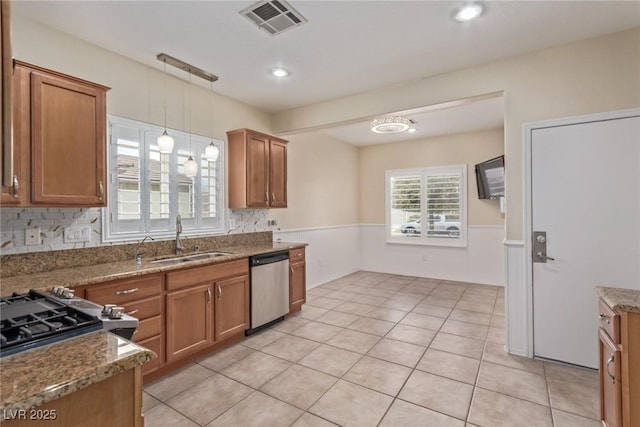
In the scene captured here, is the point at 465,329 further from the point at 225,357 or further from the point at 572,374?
the point at 225,357

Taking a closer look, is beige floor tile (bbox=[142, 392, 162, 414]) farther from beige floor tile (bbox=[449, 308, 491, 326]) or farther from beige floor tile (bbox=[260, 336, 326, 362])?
beige floor tile (bbox=[449, 308, 491, 326])

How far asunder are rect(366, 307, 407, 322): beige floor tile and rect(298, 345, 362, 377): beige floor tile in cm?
104

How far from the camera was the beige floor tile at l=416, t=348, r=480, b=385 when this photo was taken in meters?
2.56

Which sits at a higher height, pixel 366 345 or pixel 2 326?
pixel 2 326

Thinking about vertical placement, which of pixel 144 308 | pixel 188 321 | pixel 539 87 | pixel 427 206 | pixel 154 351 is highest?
pixel 539 87

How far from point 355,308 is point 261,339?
1.48 m

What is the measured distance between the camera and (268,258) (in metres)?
3.59

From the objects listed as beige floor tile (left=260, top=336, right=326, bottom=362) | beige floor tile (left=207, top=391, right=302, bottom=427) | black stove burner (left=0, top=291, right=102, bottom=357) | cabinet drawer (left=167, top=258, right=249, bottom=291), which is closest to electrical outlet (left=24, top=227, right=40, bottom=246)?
cabinet drawer (left=167, top=258, right=249, bottom=291)

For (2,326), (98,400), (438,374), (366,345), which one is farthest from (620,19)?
(2,326)

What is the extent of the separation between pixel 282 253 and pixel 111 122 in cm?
217

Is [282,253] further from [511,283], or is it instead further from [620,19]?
[620,19]

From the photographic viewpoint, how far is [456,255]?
5.78m

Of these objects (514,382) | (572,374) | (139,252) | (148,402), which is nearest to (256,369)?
(148,402)

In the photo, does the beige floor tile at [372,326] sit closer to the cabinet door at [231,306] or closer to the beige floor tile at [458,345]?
the beige floor tile at [458,345]
